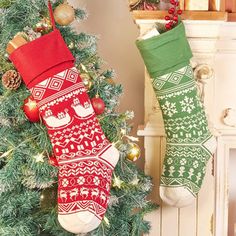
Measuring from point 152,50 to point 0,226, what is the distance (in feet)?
2.41

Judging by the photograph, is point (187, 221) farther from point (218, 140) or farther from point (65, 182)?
point (65, 182)

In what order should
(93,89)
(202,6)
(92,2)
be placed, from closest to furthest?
(93,89)
(202,6)
(92,2)

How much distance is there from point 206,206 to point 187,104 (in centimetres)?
48

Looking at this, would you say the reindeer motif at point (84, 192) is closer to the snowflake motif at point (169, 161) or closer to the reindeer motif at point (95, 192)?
the reindeer motif at point (95, 192)

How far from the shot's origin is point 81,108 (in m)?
1.39

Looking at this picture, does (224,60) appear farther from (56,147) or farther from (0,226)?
(0,226)

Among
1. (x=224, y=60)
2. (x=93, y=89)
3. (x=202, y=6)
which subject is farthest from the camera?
(x=224, y=60)

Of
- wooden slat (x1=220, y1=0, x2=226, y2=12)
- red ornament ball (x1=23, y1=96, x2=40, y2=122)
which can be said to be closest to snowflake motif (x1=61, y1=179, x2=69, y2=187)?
red ornament ball (x1=23, y1=96, x2=40, y2=122)

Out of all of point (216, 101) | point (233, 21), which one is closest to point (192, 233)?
point (216, 101)

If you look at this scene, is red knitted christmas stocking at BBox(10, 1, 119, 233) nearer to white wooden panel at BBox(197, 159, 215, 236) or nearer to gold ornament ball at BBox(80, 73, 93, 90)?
gold ornament ball at BBox(80, 73, 93, 90)

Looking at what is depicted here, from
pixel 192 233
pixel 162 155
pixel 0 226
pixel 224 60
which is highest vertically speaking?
pixel 224 60

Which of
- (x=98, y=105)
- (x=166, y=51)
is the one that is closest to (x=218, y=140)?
(x=166, y=51)

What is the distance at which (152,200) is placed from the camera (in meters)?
1.83

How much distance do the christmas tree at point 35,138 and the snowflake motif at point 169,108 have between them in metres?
0.15
